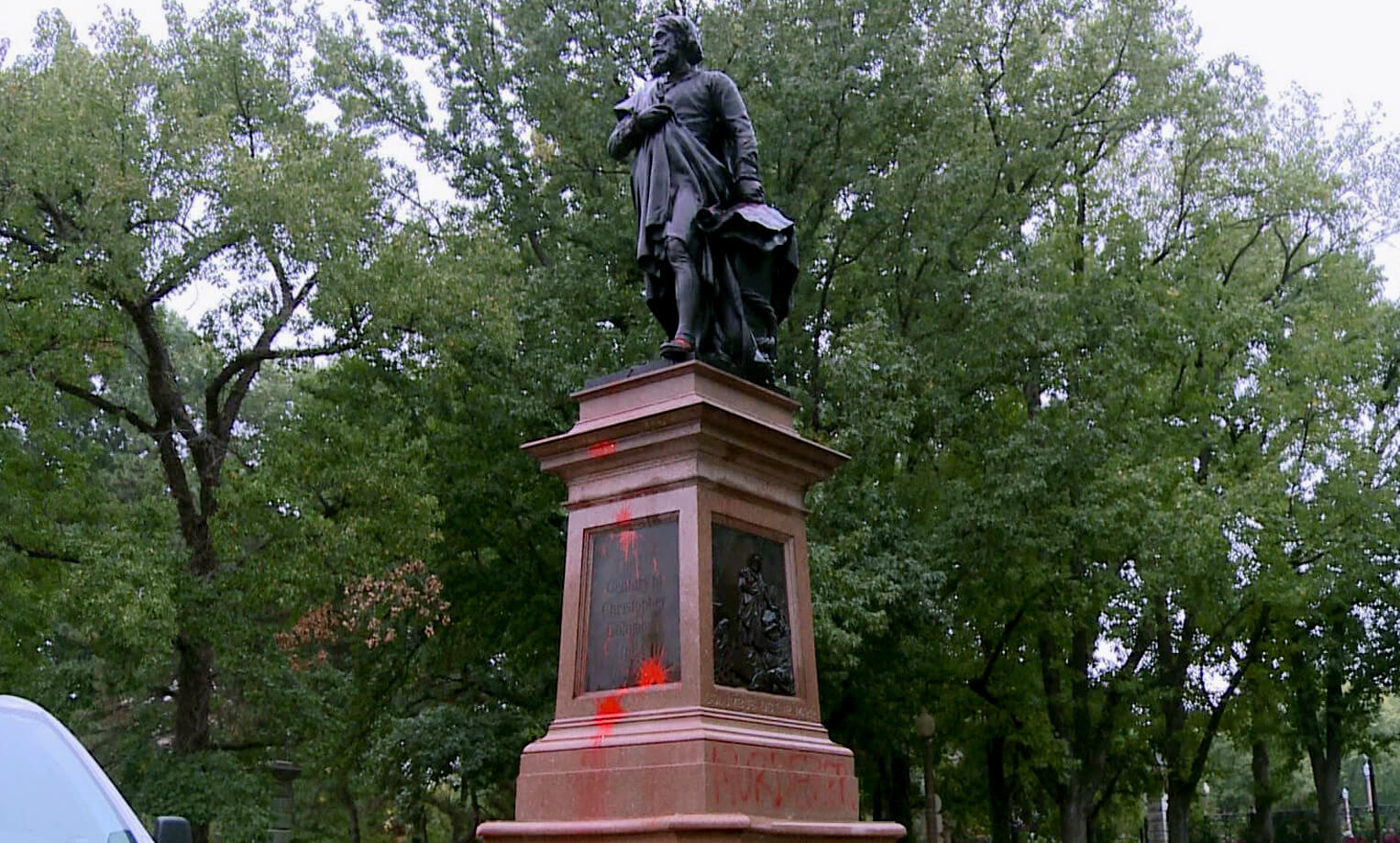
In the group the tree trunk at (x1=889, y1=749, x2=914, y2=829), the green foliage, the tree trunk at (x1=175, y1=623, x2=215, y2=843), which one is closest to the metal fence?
the green foliage

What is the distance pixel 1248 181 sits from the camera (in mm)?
28844

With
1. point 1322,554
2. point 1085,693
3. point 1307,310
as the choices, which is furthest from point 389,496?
point 1307,310

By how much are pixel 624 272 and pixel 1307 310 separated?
1453 cm

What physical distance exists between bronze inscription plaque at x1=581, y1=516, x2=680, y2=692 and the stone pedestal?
0.04 feet

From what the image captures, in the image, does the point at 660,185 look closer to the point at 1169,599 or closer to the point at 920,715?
the point at 920,715

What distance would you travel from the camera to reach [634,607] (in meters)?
8.96

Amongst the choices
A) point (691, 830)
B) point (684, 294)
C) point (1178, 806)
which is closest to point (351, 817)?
point (1178, 806)

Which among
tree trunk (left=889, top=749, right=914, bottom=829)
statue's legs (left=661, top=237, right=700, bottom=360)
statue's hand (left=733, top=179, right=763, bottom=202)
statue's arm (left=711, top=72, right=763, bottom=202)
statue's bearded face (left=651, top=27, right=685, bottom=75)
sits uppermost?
statue's bearded face (left=651, top=27, right=685, bottom=75)

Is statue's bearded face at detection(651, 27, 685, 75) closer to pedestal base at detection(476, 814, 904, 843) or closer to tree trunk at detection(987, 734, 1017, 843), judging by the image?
pedestal base at detection(476, 814, 904, 843)

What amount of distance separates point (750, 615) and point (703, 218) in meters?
2.82

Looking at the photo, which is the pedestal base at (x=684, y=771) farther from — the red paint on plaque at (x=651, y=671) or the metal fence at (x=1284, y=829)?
the metal fence at (x=1284, y=829)

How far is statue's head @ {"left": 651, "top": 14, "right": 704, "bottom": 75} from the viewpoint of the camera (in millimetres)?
10555

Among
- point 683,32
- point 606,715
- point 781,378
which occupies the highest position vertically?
point 781,378

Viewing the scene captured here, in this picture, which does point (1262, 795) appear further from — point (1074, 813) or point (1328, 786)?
point (1074, 813)
